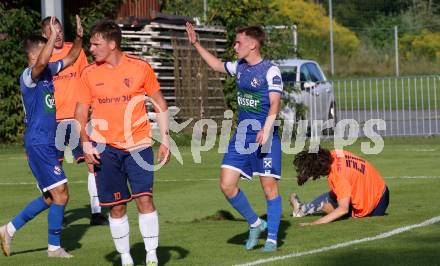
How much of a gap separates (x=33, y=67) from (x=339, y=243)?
324 cm

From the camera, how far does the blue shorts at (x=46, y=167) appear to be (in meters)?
11.0

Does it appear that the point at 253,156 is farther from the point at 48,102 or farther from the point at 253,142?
the point at 48,102

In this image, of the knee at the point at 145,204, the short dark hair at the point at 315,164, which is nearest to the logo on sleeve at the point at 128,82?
the knee at the point at 145,204

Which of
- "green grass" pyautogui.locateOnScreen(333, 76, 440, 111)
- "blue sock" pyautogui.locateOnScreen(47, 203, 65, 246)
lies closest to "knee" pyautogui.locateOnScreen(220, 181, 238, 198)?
"blue sock" pyautogui.locateOnScreen(47, 203, 65, 246)

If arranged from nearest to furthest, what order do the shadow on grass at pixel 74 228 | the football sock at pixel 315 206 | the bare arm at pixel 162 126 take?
the bare arm at pixel 162 126
the shadow on grass at pixel 74 228
the football sock at pixel 315 206

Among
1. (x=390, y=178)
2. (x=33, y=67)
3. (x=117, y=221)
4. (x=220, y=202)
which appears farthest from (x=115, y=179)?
(x=390, y=178)

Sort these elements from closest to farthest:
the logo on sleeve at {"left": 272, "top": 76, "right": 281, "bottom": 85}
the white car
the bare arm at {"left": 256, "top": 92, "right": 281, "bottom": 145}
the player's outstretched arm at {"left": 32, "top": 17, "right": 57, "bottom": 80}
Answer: the player's outstretched arm at {"left": 32, "top": 17, "right": 57, "bottom": 80}
the bare arm at {"left": 256, "top": 92, "right": 281, "bottom": 145}
the logo on sleeve at {"left": 272, "top": 76, "right": 281, "bottom": 85}
the white car

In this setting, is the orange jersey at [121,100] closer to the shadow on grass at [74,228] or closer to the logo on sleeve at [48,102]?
the logo on sleeve at [48,102]

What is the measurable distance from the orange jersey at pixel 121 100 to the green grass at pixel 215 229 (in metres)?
1.25

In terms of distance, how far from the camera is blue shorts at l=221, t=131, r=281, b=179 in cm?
1098

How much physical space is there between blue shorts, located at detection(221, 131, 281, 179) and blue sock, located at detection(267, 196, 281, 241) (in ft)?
0.79

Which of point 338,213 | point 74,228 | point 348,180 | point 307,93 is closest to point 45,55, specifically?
point 74,228

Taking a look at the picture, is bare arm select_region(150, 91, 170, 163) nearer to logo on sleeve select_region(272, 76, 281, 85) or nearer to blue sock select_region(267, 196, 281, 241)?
logo on sleeve select_region(272, 76, 281, 85)

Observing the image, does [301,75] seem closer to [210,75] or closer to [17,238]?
[210,75]
